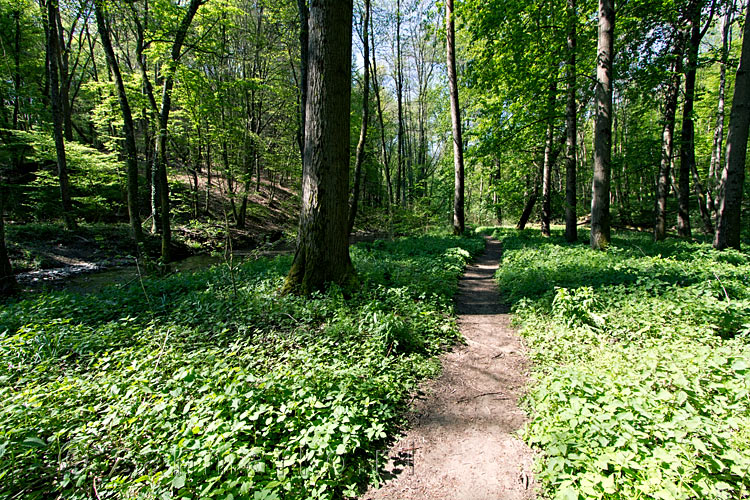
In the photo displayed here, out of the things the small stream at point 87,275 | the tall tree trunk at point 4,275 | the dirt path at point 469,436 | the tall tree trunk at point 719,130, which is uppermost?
the tall tree trunk at point 719,130

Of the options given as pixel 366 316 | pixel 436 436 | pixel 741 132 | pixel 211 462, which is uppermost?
pixel 741 132

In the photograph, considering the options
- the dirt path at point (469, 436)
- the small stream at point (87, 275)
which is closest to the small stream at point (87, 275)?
the small stream at point (87, 275)

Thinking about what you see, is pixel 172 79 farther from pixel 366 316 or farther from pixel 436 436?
pixel 436 436

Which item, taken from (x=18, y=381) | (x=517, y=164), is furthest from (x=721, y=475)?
(x=517, y=164)

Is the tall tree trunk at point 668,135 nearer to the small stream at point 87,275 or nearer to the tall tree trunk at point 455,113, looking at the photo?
the tall tree trunk at point 455,113

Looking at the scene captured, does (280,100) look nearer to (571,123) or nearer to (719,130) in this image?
(571,123)

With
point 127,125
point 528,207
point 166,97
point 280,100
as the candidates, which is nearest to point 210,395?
point 127,125

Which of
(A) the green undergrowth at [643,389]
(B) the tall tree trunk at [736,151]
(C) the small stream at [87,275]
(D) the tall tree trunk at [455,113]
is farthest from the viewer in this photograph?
(D) the tall tree trunk at [455,113]

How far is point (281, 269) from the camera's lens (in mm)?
7262

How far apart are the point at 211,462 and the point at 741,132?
11706mm

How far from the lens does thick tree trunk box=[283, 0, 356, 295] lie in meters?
5.01

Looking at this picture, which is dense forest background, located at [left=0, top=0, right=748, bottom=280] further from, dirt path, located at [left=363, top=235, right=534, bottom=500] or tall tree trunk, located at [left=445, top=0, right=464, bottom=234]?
dirt path, located at [left=363, top=235, right=534, bottom=500]

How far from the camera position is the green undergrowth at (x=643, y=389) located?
1787 mm

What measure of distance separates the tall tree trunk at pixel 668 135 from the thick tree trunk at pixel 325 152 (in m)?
11.4
